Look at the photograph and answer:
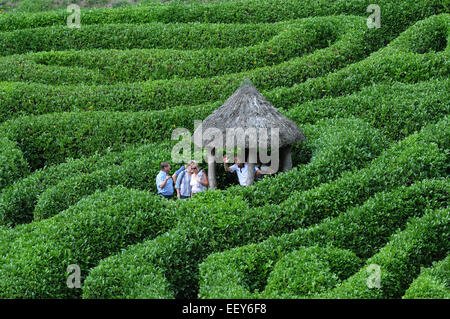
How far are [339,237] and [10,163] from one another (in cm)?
1062

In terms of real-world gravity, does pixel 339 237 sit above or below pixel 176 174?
below

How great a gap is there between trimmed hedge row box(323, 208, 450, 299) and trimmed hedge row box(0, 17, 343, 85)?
1166cm

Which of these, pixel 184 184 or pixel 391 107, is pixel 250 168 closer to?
pixel 184 184

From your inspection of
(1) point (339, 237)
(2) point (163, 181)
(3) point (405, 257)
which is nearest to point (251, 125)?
(2) point (163, 181)

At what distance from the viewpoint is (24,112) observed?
88.9 ft

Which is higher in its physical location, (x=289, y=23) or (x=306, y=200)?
(x=289, y=23)

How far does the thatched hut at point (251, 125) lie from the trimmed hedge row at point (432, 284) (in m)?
6.03

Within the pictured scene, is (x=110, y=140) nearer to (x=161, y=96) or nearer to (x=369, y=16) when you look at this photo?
(x=161, y=96)

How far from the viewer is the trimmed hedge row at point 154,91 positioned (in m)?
27.0

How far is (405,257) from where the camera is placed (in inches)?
698

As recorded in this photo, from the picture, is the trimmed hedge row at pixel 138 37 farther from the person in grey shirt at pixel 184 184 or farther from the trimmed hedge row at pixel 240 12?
the person in grey shirt at pixel 184 184

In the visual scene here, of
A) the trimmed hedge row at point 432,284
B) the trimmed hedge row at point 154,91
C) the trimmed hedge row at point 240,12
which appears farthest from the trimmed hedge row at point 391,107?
the trimmed hedge row at point 432,284
